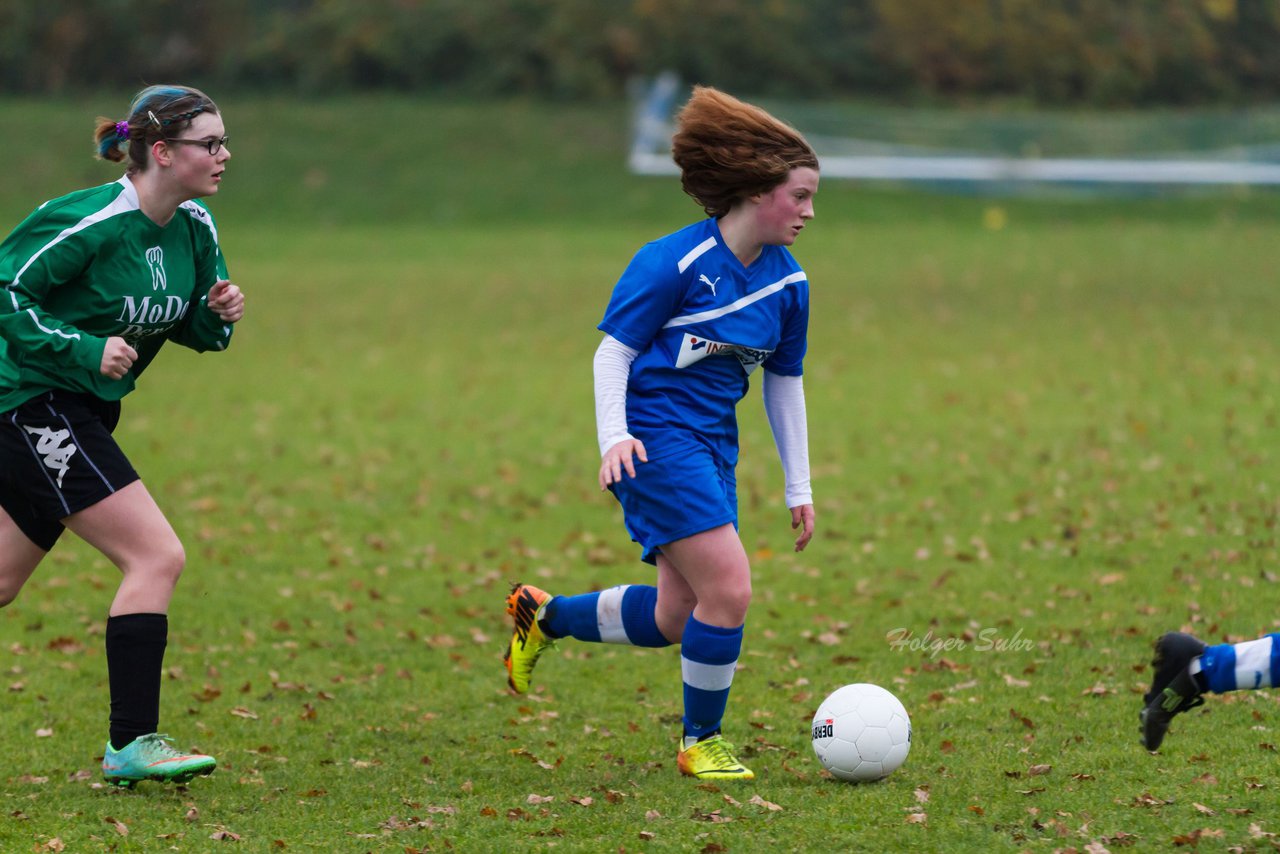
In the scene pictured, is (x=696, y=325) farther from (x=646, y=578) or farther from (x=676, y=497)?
(x=646, y=578)

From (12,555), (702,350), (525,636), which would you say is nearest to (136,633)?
(12,555)

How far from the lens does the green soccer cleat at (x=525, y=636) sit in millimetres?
6078

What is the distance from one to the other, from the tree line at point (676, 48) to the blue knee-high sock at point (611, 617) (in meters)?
38.6

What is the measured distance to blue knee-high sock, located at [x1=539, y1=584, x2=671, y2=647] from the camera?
5742 mm

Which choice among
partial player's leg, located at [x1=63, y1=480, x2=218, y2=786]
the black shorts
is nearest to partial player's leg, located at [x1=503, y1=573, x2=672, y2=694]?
partial player's leg, located at [x1=63, y1=480, x2=218, y2=786]

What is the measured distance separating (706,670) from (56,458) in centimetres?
230

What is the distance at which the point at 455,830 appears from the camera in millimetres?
4848

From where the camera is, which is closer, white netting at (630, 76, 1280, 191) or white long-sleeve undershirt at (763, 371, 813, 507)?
white long-sleeve undershirt at (763, 371, 813, 507)

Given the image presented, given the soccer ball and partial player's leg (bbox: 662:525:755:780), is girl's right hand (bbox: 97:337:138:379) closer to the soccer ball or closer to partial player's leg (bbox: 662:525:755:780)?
partial player's leg (bbox: 662:525:755:780)

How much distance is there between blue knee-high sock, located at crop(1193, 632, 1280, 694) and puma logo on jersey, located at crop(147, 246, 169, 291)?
11.8 feet

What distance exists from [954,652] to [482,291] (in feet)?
54.8

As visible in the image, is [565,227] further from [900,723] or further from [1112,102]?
[900,723]

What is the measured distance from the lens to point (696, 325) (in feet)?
17.0

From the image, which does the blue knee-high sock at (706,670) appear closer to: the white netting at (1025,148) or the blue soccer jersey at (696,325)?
the blue soccer jersey at (696,325)
